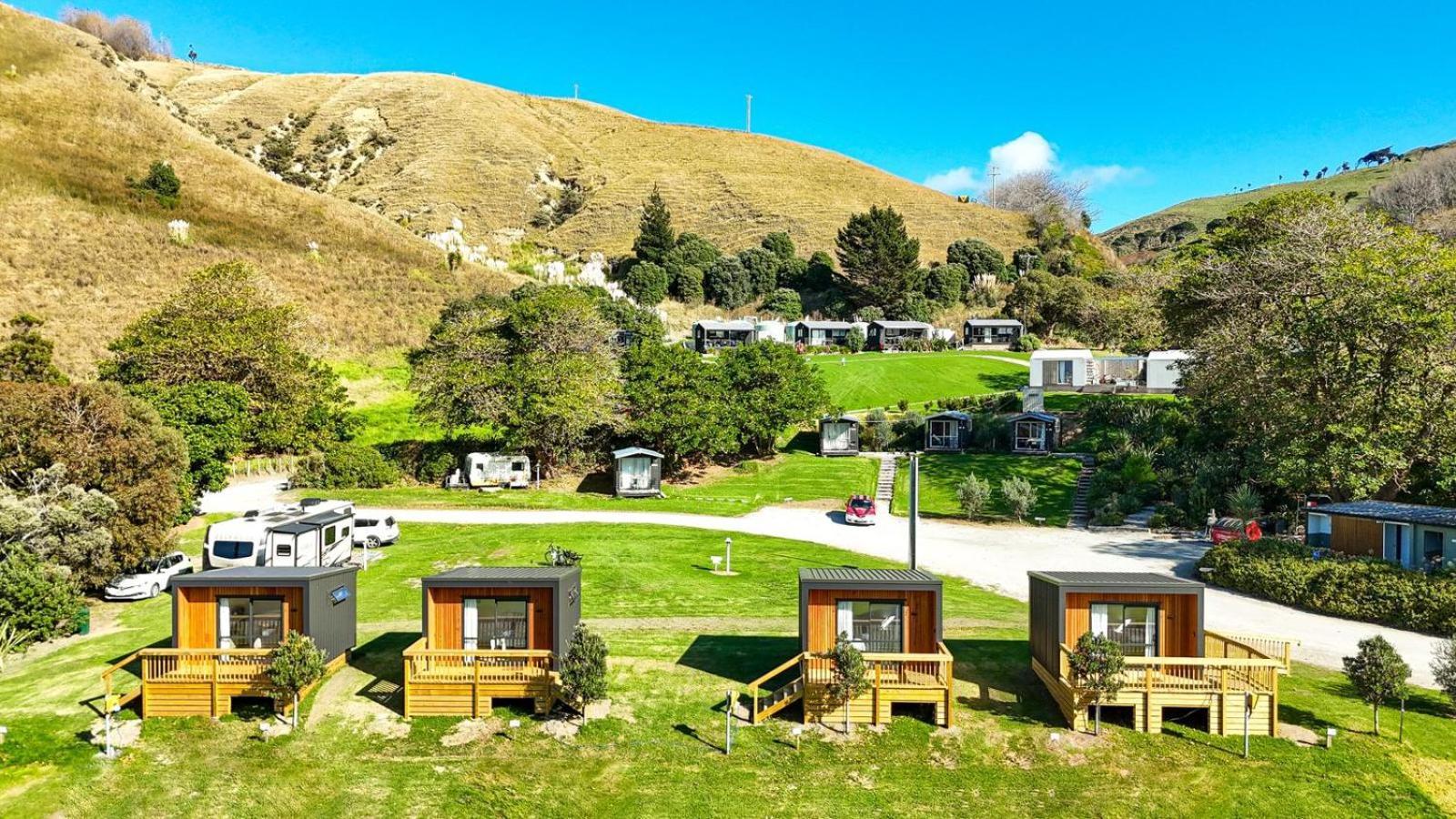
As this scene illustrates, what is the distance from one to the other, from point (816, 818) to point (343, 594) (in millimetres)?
12191

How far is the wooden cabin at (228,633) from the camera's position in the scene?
1634cm

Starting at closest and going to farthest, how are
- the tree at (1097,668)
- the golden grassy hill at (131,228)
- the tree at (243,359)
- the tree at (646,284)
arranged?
1. the tree at (1097,668)
2. the tree at (243,359)
3. the golden grassy hill at (131,228)
4. the tree at (646,284)

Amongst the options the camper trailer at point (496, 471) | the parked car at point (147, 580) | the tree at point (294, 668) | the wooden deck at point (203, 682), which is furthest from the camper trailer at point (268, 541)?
the camper trailer at point (496, 471)

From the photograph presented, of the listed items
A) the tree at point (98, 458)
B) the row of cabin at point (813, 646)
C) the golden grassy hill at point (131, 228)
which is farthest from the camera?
the golden grassy hill at point (131, 228)

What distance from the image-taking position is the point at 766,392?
1932 inches

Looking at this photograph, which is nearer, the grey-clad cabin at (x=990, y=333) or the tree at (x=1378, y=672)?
the tree at (x=1378, y=672)

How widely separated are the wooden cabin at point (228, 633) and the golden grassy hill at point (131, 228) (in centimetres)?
4788

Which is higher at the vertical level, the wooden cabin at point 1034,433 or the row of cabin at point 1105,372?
the row of cabin at point 1105,372

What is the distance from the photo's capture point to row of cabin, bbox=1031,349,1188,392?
61000mm

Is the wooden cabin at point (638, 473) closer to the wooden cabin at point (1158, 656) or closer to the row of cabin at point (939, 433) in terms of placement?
the row of cabin at point (939, 433)

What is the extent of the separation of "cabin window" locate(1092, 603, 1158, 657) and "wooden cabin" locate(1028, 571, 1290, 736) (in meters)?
0.02

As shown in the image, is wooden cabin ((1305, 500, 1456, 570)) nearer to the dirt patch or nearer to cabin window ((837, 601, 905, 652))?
cabin window ((837, 601, 905, 652))

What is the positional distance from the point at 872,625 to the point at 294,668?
1188 centimetres

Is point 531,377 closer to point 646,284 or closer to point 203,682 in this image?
point 203,682
